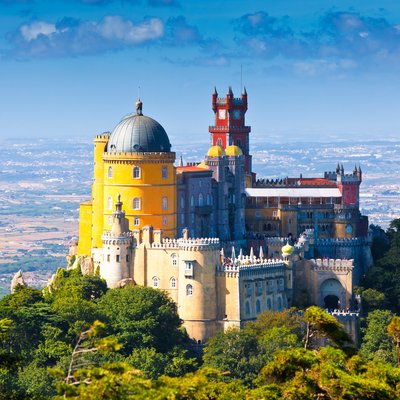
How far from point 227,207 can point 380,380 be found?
203 feet

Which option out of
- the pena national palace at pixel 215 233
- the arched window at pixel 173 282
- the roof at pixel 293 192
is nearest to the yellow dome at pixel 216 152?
the pena national palace at pixel 215 233

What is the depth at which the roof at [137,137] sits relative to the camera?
12281 cm

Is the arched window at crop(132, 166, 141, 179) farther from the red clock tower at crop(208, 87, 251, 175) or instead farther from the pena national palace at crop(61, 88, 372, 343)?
the red clock tower at crop(208, 87, 251, 175)

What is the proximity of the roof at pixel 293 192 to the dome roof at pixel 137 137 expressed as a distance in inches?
639

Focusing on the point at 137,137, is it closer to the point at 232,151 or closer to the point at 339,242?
the point at 232,151

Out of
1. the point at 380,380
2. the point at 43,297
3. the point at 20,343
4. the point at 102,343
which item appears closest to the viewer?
the point at 102,343

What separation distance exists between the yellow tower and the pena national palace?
0.08 m

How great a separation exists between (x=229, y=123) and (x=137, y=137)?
92.6 ft

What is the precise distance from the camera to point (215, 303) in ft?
372

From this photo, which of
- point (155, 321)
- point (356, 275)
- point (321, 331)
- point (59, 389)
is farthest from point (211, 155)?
point (59, 389)

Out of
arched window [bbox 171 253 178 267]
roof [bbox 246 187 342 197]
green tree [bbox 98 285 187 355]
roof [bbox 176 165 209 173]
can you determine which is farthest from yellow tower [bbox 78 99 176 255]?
roof [bbox 246 187 342 197]

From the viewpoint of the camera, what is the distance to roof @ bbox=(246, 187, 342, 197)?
452 ft

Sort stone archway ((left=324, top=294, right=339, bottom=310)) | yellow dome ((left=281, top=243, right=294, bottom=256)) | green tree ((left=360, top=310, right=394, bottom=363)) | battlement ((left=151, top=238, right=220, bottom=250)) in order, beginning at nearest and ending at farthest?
green tree ((left=360, top=310, right=394, bottom=363))
battlement ((left=151, top=238, right=220, bottom=250))
yellow dome ((left=281, top=243, right=294, bottom=256))
stone archway ((left=324, top=294, right=339, bottom=310))

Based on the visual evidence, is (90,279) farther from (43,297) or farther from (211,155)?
(211,155)
